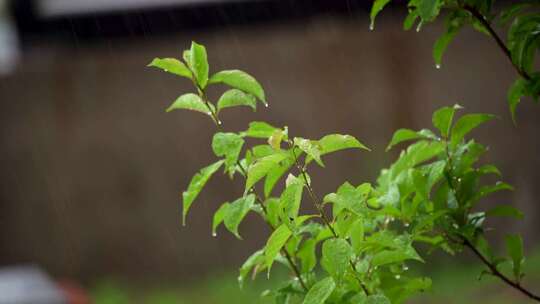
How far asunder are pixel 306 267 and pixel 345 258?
22cm

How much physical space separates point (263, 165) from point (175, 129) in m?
3.86

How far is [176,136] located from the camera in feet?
15.8

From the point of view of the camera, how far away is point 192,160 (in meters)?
4.79

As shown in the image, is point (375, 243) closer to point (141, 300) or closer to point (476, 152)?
point (476, 152)

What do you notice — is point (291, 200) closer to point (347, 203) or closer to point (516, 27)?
point (347, 203)

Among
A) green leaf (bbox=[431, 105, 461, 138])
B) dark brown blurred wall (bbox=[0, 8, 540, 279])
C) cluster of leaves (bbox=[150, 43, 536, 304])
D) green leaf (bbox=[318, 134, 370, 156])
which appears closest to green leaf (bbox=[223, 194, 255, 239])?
cluster of leaves (bbox=[150, 43, 536, 304])

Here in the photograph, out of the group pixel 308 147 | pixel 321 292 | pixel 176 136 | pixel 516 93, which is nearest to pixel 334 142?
pixel 308 147

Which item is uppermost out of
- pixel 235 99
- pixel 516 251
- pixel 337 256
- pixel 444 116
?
pixel 235 99

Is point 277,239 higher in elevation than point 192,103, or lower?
lower

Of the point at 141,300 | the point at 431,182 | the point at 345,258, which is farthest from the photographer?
the point at 141,300

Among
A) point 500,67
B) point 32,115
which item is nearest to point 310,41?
point 500,67

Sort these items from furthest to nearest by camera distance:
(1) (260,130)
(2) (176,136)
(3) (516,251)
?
(2) (176,136), (3) (516,251), (1) (260,130)

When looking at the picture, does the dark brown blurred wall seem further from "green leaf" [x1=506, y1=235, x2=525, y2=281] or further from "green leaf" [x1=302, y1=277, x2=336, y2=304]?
"green leaf" [x1=302, y1=277, x2=336, y2=304]

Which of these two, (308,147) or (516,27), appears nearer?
(308,147)
